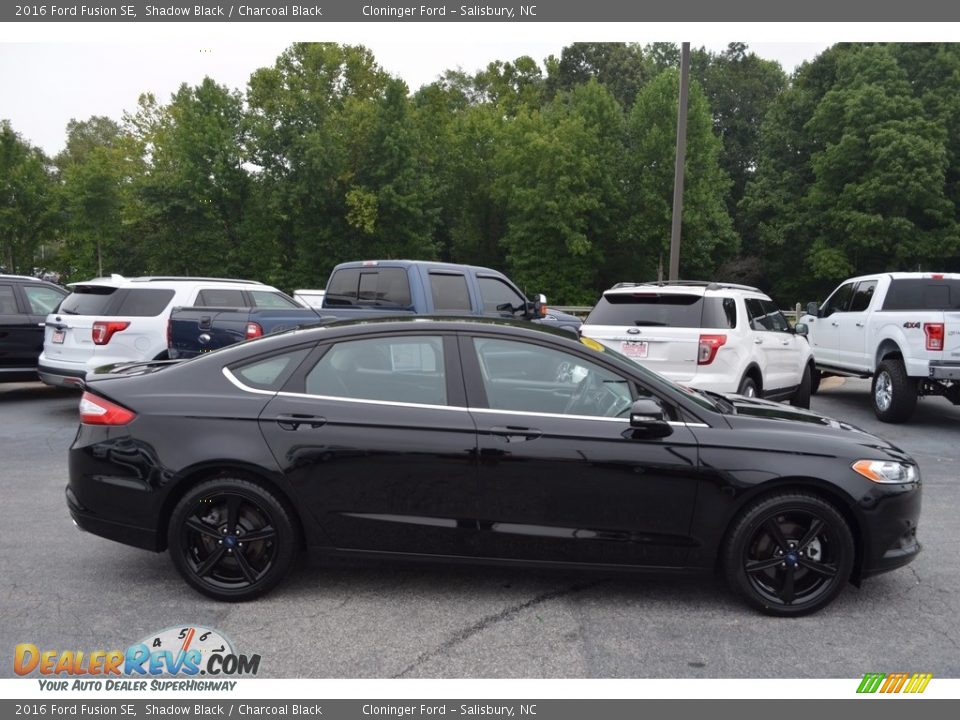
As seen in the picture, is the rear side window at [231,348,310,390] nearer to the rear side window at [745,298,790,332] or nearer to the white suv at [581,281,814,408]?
the white suv at [581,281,814,408]

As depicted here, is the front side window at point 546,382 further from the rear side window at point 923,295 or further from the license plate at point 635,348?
the rear side window at point 923,295

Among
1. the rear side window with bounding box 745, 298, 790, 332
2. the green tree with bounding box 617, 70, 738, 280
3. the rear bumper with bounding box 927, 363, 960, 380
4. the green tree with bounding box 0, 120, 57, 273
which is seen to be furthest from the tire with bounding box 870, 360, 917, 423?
the green tree with bounding box 0, 120, 57, 273

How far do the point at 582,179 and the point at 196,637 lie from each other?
136ft

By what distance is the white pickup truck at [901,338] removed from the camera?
962cm

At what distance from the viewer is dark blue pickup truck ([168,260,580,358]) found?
8562 mm

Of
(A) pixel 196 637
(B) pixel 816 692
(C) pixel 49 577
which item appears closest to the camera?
(B) pixel 816 692

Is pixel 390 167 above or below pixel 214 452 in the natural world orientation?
above

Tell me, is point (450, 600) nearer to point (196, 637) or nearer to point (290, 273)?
point (196, 637)

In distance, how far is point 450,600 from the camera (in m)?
4.25

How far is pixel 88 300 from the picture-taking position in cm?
988

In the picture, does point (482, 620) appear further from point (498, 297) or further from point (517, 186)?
point (517, 186)

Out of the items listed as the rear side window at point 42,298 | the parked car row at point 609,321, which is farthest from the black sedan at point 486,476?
the rear side window at point 42,298

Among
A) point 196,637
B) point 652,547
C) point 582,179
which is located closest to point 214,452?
point 196,637

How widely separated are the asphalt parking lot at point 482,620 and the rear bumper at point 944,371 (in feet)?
16.7
